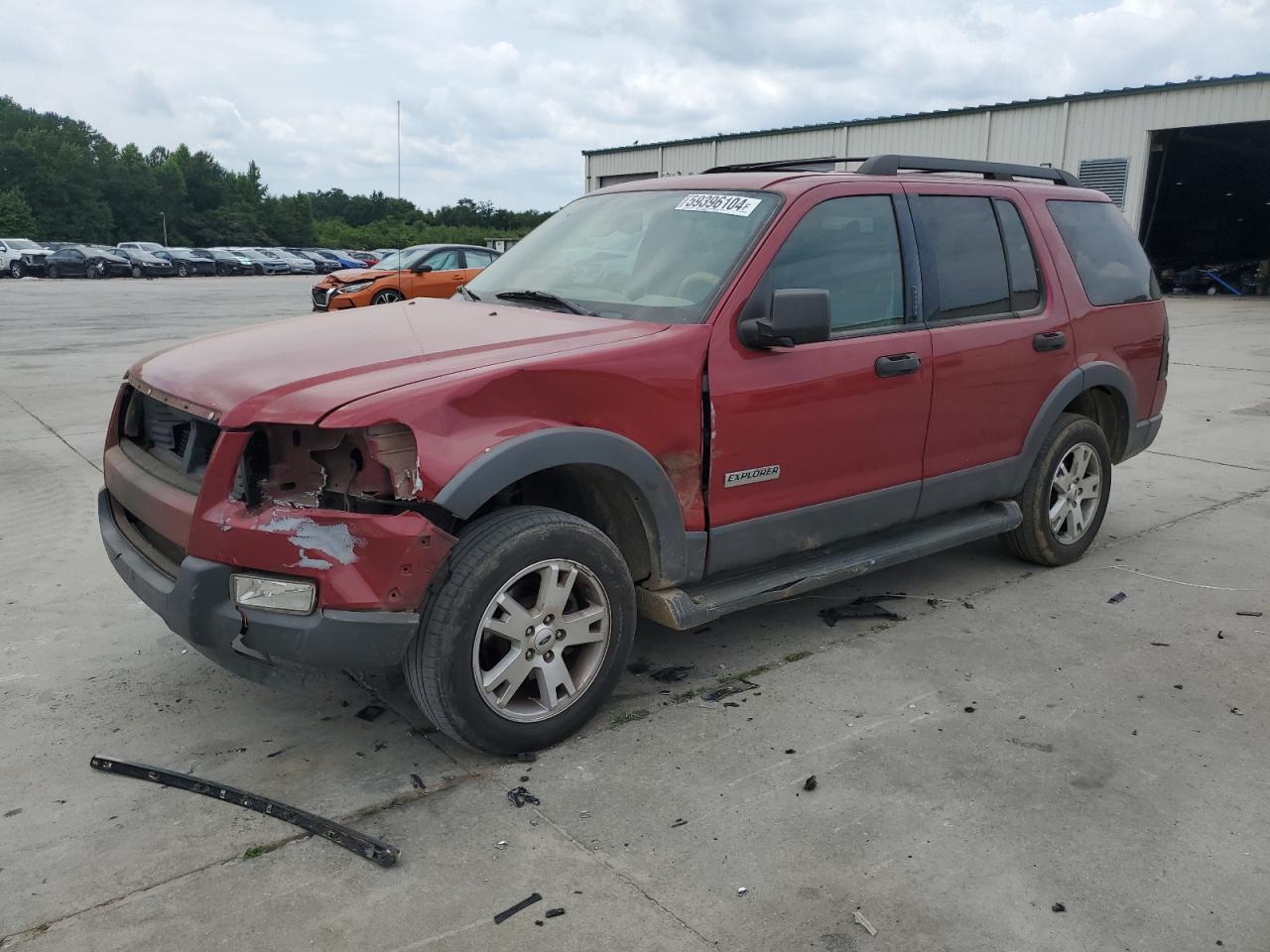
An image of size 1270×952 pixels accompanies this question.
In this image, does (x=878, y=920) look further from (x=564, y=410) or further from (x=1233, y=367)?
(x=1233, y=367)

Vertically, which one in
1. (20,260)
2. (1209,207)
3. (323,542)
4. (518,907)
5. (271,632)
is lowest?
(518,907)

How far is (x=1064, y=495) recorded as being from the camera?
17.4 ft

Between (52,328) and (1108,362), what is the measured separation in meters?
18.2

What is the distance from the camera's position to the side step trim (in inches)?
145

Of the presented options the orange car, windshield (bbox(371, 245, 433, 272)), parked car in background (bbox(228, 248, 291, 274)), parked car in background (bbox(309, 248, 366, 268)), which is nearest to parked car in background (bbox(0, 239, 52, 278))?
parked car in background (bbox(228, 248, 291, 274))

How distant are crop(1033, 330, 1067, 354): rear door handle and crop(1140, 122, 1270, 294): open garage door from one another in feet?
84.3

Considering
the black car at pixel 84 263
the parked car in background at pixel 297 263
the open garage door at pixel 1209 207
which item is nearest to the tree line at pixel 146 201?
the parked car in background at pixel 297 263

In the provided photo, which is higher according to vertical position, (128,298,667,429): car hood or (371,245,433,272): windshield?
(371,245,433,272): windshield

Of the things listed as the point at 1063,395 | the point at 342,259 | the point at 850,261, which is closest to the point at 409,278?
the point at 1063,395

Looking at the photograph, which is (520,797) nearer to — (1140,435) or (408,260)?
(1140,435)

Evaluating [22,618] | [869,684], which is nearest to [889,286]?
[869,684]

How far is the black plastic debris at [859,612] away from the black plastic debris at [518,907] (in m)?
2.26

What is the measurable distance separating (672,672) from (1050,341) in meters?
2.45

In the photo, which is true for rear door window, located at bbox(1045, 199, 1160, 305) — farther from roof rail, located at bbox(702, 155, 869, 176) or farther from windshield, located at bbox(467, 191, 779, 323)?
windshield, located at bbox(467, 191, 779, 323)
